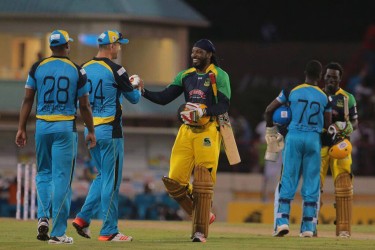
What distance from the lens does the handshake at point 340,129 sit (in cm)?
2069

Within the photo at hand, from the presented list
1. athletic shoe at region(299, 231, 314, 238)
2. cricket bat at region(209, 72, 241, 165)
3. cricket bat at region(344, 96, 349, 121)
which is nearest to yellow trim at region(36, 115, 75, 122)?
cricket bat at region(209, 72, 241, 165)

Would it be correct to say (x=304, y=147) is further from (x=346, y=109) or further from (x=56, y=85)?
(x=56, y=85)

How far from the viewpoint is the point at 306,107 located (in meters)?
20.0

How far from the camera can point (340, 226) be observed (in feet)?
69.8

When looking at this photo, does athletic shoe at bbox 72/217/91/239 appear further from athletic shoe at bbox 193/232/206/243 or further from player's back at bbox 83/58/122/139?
athletic shoe at bbox 193/232/206/243

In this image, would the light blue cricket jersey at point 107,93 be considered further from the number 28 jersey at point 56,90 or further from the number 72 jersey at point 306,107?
the number 72 jersey at point 306,107

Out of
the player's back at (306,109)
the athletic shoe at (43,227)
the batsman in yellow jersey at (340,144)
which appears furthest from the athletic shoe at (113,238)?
the batsman in yellow jersey at (340,144)

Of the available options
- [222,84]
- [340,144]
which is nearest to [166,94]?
[222,84]

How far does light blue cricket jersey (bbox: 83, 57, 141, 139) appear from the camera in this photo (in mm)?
18172

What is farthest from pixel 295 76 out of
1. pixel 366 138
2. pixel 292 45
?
pixel 366 138

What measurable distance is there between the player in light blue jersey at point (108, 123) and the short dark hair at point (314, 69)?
283cm

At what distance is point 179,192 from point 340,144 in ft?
10.2

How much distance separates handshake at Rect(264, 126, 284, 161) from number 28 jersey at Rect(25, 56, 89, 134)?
400 centimetres

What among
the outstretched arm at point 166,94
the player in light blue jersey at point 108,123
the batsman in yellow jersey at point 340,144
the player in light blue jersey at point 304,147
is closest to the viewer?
the player in light blue jersey at point 108,123
